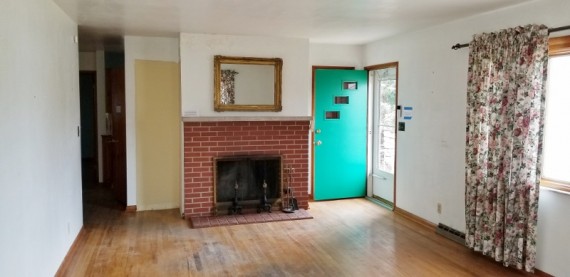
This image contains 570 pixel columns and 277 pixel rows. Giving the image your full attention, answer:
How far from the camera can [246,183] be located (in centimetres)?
545

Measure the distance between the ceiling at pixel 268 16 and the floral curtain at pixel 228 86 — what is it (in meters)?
0.46

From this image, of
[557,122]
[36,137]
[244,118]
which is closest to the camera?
[36,137]

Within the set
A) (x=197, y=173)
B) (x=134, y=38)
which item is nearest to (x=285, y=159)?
(x=197, y=173)

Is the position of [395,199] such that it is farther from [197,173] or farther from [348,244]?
[197,173]

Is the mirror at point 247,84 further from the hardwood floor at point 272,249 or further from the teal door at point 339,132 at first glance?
the hardwood floor at point 272,249

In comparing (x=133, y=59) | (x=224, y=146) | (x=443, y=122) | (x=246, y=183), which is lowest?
(x=246, y=183)

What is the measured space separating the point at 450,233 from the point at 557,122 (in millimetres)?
1540

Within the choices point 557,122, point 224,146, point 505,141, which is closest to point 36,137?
point 224,146

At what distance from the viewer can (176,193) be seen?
5.74 m

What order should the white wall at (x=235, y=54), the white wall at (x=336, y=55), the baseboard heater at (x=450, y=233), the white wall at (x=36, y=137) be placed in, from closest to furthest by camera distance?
the white wall at (x=36, y=137) → the baseboard heater at (x=450, y=233) → the white wall at (x=235, y=54) → the white wall at (x=336, y=55)

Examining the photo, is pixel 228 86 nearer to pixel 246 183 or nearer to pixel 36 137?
pixel 246 183

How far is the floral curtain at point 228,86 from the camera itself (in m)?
5.25

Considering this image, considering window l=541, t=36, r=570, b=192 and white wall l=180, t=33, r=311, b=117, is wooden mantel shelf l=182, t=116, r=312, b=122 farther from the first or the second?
window l=541, t=36, r=570, b=192

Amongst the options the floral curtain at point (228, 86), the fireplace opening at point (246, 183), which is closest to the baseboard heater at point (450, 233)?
the fireplace opening at point (246, 183)
